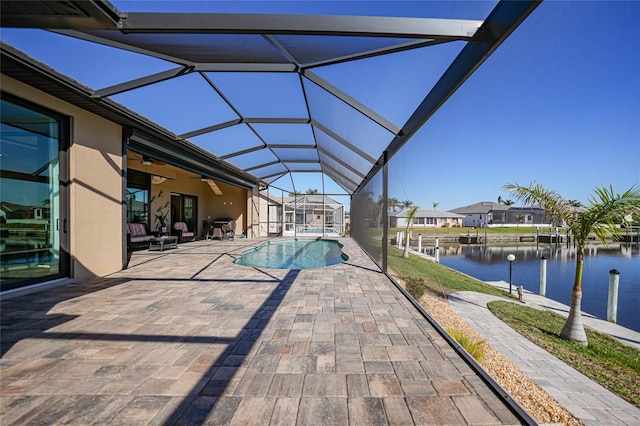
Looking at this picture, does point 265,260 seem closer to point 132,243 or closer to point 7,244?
point 132,243

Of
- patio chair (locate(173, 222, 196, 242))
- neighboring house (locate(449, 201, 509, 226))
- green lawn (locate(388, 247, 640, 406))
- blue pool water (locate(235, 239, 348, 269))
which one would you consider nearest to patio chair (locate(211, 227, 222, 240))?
patio chair (locate(173, 222, 196, 242))

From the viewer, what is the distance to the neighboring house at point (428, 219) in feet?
20.1

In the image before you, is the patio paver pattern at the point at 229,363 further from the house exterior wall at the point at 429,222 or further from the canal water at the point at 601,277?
the house exterior wall at the point at 429,222

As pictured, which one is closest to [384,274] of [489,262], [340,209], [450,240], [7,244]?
[7,244]

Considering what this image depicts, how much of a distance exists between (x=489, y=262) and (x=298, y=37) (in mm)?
12680

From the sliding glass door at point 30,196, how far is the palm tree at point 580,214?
21.6 feet

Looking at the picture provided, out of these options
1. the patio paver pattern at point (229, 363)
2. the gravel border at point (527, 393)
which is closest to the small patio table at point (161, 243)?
the patio paver pattern at point (229, 363)

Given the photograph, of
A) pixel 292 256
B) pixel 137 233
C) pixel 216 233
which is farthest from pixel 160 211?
pixel 292 256

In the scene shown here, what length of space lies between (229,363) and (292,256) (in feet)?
23.1

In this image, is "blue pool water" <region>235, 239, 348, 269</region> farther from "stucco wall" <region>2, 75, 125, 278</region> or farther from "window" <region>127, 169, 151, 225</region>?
"window" <region>127, 169, 151, 225</region>

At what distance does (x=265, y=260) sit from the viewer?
810cm

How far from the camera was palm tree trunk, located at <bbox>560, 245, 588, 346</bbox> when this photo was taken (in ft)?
13.0

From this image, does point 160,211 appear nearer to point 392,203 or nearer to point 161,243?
point 161,243

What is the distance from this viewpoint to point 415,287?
5.27 m
